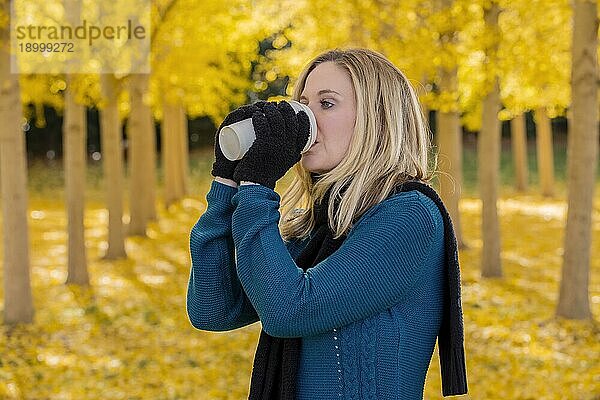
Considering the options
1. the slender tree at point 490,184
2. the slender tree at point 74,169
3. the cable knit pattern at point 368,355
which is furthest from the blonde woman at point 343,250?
the slender tree at point 490,184

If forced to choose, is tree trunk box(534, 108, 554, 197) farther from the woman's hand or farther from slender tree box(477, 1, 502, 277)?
the woman's hand

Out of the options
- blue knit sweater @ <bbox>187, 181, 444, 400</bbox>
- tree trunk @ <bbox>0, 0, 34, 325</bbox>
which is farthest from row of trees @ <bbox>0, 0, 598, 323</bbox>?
blue knit sweater @ <bbox>187, 181, 444, 400</bbox>

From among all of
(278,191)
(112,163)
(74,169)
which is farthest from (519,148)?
(278,191)

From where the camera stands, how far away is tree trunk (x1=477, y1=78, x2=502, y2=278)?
1167 cm

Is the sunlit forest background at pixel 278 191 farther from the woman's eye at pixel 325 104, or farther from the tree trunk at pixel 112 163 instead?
the woman's eye at pixel 325 104

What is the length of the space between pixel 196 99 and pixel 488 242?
32.4 ft

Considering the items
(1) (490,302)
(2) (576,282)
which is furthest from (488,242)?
(2) (576,282)

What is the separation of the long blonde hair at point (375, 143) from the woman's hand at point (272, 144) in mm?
136

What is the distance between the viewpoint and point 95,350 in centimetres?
838

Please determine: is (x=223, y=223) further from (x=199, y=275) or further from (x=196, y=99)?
(x=196, y=99)

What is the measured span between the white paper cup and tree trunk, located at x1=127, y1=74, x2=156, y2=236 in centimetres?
1264

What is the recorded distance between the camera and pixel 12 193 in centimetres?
871

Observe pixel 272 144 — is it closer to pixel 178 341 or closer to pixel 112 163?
pixel 178 341

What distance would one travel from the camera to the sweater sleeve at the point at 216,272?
7.11ft
